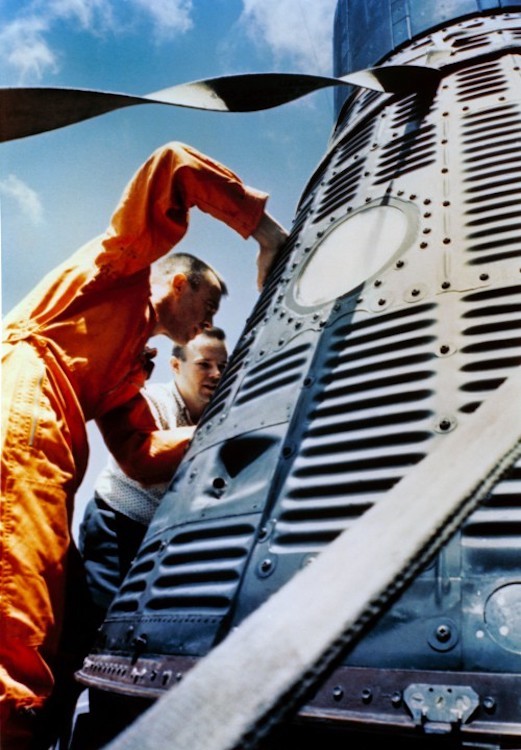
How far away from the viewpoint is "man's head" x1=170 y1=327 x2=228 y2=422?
4.69 meters

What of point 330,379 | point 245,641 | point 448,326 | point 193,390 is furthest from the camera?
point 193,390

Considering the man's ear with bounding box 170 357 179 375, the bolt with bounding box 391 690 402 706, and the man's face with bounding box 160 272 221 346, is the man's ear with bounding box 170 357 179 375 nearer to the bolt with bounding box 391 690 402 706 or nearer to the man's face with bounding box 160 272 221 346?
the man's face with bounding box 160 272 221 346

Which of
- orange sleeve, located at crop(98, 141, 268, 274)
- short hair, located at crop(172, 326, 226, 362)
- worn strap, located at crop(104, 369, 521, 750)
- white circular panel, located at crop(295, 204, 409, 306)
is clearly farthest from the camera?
short hair, located at crop(172, 326, 226, 362)

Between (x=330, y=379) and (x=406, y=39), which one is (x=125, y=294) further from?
(x=406, y=39)

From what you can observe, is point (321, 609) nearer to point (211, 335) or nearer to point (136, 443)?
point (136, 443)

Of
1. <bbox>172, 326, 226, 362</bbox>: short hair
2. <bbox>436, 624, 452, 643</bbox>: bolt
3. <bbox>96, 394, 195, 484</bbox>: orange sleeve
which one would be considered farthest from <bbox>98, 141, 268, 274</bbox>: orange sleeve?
<bbox>436, 624, 452, 643</bbox>: bolt

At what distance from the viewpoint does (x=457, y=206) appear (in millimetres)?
2264

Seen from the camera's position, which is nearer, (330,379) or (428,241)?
(330,379)

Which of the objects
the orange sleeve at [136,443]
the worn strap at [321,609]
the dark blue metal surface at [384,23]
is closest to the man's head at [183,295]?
the orange sleeve at [136,443]

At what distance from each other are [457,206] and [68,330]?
68.3 inches

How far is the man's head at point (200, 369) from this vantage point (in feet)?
15.4

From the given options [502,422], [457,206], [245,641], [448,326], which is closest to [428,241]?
[457,206]

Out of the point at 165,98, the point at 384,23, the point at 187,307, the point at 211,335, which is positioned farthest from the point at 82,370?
the point at 384,23

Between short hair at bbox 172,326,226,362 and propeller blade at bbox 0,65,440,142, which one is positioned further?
short hair at bbox 172,326,226,362
